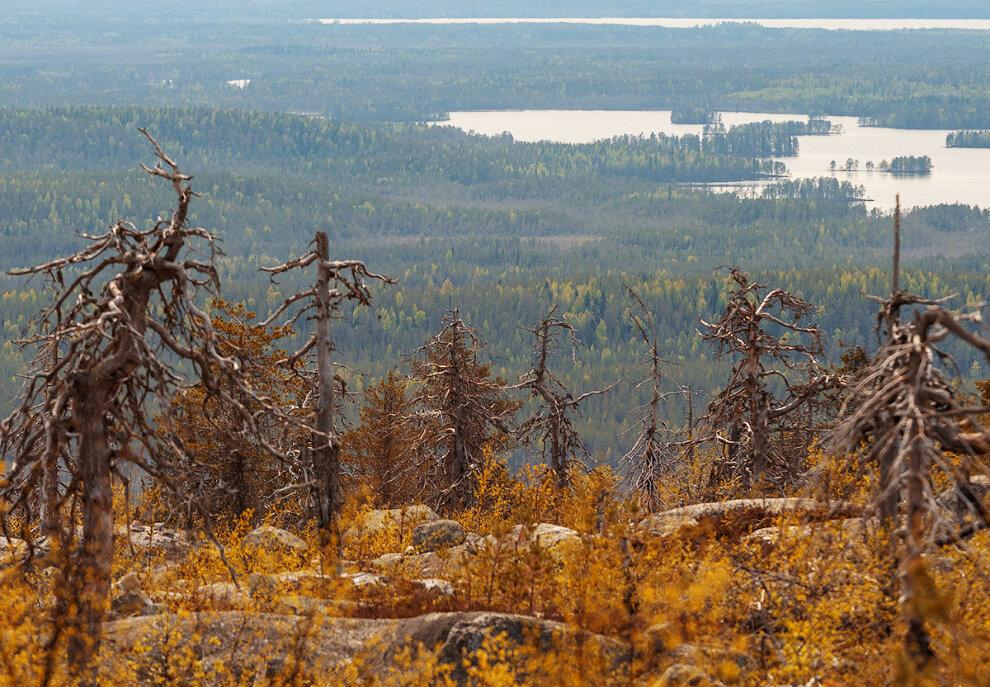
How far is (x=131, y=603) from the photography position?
20094 millimetres

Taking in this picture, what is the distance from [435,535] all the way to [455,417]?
9017mm

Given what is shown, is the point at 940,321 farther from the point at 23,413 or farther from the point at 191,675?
the point at 23,413

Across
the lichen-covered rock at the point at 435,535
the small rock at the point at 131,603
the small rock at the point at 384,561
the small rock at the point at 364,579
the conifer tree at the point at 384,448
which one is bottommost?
the conifer tree at the point at 384,448

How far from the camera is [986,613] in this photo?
16297mm

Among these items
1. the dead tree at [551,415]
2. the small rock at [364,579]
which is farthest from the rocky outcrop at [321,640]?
the dead tree at [551,415]

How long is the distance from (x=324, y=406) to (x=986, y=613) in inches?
624

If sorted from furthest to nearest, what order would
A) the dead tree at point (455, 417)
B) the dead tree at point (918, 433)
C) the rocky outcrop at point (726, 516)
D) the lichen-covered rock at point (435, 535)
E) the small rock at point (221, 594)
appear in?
the dead tree at point (455, 417), the lichen-covered rock at point (435, 535), the rocky outcrop at point (726, 516), the small rock at point (221, 594), the dead tree at point (918, 433)

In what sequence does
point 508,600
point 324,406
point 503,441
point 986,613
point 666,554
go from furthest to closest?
point 503,441
point 324,406
point 666,554
point 508,600
point 986,613

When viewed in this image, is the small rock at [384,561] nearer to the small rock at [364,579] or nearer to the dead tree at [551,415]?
the small rock at [364,579]

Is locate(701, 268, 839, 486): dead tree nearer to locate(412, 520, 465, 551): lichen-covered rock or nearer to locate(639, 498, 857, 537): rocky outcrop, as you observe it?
locate(639, 498, 857, 537): rocky outcrop

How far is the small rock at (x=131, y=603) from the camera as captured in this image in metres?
19.8

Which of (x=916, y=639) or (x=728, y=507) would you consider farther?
(x=728, y=507)

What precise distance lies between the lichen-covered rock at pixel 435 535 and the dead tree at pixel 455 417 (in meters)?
6.52

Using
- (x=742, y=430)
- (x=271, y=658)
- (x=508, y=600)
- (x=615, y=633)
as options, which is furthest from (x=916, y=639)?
(x=742, y=430)
